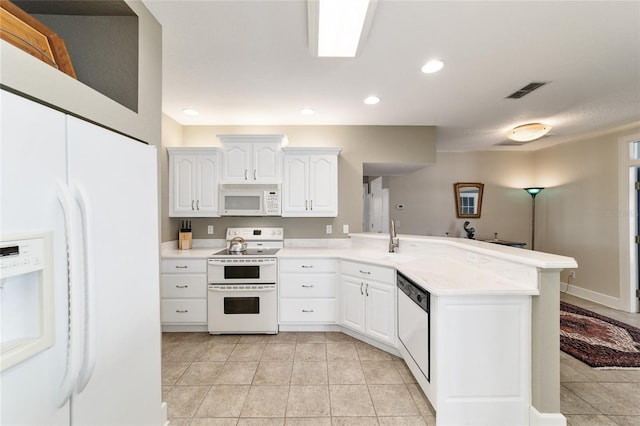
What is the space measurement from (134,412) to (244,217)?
270 cm

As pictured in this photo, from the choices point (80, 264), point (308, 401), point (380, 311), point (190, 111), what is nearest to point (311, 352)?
point (308, 401)

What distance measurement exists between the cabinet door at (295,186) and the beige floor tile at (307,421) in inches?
87.0

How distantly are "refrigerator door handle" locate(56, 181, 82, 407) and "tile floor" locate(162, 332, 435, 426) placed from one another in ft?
4.12

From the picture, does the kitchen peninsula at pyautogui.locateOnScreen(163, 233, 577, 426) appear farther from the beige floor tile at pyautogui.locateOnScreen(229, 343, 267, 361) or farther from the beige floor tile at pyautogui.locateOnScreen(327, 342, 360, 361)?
the beige floor tile at pyautogui.locateOnScreen(229, 343, 267, 361)

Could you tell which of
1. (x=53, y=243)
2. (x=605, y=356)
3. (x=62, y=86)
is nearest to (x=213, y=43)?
(x=62, y=86)

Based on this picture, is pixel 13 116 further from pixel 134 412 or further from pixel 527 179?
pixel 527 179

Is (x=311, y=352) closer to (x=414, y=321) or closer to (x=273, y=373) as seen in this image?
(x=273, y=373)

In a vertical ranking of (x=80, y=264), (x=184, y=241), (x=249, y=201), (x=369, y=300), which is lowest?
(x=369, y=300)

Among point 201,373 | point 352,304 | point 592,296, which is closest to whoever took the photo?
point 201,373

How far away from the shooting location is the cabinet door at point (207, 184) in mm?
3477

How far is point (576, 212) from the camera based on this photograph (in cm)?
456

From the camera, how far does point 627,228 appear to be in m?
3.86

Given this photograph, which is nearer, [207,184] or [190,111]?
[190,111]

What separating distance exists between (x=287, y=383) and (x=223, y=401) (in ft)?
1.62
